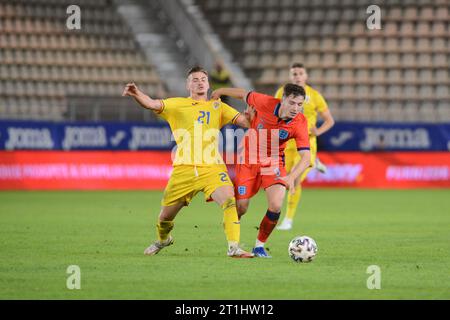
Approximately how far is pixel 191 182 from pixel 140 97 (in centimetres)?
120

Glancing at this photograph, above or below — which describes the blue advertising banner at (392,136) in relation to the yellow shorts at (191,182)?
above

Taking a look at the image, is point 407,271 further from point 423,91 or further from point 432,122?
point 423,91

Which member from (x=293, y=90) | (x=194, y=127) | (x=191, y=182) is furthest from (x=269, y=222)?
(x=293, y=90)

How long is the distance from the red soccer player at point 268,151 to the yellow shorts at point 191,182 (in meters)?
0.48

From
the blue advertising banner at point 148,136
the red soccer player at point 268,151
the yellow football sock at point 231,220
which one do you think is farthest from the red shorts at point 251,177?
the blue advertising banner at point 148,136

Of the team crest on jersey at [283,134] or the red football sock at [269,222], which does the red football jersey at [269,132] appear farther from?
the red football sock at [269,222]

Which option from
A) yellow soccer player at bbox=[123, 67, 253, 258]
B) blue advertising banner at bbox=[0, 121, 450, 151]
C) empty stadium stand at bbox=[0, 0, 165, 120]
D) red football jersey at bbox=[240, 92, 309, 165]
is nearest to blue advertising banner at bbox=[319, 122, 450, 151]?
blue advertising banner at bbox=[0, 121, 450, 151]

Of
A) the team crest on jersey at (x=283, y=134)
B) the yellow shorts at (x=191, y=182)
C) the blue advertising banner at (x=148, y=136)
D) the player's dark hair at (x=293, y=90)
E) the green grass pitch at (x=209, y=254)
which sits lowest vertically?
the green grass pitch at (x=209, y=254)

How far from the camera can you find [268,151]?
38.8 feet

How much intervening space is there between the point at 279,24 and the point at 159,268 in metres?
22.3

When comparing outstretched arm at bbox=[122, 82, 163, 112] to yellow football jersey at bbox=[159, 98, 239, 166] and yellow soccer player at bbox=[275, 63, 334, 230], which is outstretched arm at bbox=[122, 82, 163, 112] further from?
yellow soccer player at bbox=[275, 63, 334, 230]

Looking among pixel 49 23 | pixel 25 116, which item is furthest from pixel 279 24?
pixel 25 116

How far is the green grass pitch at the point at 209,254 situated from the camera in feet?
29.2

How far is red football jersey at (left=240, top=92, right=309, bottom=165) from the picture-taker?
1166 centimetres
